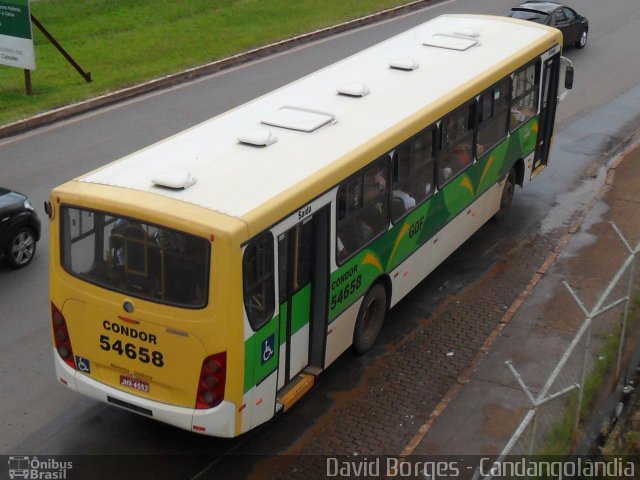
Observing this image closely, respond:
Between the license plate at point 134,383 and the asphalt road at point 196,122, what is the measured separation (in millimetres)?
961

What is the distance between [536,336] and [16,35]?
13905 millimetres

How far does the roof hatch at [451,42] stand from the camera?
14.0 metres

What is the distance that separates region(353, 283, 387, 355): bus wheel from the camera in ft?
36.7

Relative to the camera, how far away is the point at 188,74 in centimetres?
2375

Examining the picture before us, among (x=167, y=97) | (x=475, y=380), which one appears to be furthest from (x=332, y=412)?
(x=167, y=97)

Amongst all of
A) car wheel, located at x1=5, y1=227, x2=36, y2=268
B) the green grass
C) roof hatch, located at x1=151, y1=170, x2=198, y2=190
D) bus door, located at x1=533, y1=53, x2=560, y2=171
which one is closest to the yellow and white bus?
roof hatch, located at x1=151, y1=170, x2=198, y2=190

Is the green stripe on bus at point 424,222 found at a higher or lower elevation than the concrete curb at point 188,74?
higher

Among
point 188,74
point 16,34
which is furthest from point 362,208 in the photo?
point 188,74

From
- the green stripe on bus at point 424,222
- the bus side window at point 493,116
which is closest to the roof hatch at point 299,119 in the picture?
the green stripe on bus at point 424,222

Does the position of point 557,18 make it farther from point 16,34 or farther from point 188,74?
point 16,34

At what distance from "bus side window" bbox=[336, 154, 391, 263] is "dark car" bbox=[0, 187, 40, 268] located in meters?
5.46

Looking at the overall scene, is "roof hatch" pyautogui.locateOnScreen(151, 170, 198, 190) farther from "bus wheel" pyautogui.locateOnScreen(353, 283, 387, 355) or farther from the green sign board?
the green sign board

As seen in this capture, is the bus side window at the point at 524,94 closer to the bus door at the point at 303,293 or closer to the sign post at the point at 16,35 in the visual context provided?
the bus door at the point at 303,293

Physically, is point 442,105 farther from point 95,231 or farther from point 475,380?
point 95,231
